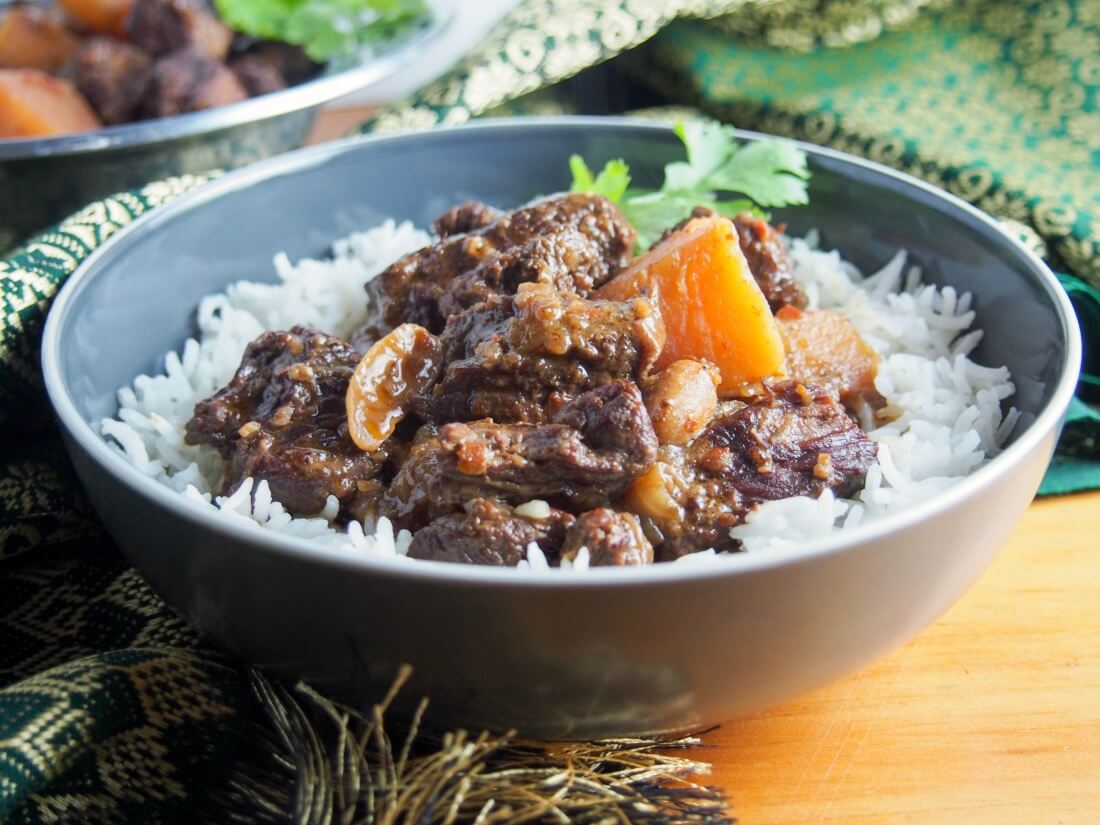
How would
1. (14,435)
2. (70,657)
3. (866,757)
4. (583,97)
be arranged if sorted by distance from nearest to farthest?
(866,757) < (70,657) < (14,435) < (583,97)

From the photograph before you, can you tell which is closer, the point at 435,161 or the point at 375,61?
the point at 435,161

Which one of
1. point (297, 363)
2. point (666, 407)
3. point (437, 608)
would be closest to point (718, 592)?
point (437, 608)

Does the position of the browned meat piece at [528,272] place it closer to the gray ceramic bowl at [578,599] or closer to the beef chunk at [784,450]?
the beef chunk at [784,450]

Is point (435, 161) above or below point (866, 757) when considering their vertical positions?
above

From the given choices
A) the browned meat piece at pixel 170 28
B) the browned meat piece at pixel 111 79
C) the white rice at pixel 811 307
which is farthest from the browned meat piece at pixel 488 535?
the browned meat piece at pixel 170 28

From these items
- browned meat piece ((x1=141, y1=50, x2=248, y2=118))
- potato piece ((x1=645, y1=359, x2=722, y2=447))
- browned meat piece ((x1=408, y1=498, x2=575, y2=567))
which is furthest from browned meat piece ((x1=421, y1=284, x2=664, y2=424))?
browned meat piece ((x1=141, y1=50, x2=248, y2=118))

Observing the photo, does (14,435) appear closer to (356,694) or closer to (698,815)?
(356,694)

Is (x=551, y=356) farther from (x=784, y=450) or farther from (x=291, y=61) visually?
(x=291, y=61)
